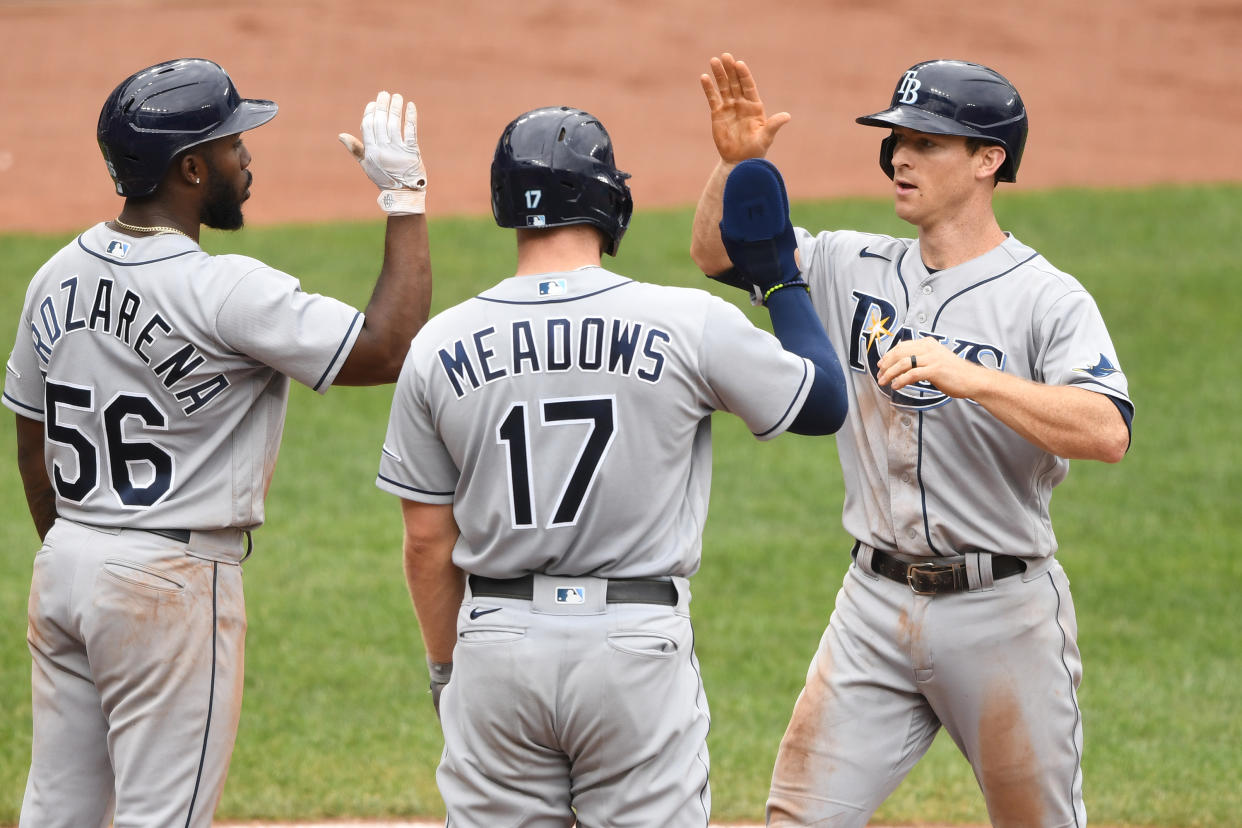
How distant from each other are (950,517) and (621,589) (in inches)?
41.5

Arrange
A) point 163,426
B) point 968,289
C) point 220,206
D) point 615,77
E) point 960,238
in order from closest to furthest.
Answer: point 163,426, point 220,206, point 968,289, point 960,238, point 615,77

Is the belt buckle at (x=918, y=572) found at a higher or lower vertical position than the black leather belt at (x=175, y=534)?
lower

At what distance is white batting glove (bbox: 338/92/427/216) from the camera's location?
3.83 metres

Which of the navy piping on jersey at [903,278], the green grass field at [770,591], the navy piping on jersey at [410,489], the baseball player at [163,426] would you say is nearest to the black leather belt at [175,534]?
the baseball player at [163,426]

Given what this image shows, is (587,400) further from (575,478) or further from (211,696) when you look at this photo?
(211,696)

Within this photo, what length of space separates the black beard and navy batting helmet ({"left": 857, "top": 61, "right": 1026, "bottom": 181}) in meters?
1.61

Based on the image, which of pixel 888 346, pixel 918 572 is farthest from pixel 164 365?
pixel 918 572

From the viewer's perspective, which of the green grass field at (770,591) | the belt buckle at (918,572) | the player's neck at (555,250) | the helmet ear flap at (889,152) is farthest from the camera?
the green grass field at (770,591)

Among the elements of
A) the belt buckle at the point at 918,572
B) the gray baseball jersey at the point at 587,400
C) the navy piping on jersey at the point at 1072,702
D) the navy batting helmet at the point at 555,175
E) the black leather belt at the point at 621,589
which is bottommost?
the navy piping on jersey at the point at 1072,702

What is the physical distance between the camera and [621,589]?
3.32 meters

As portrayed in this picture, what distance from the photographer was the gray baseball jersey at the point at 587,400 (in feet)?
10.7

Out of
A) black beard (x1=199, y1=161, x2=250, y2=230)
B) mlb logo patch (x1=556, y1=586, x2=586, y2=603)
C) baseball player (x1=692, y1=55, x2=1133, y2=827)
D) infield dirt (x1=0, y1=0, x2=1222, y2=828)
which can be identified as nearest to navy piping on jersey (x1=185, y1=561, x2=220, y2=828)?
black beard (x1=199, y1=161, x2=250, y2=230)

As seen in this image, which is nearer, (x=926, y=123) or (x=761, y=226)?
(x=761, y=226)

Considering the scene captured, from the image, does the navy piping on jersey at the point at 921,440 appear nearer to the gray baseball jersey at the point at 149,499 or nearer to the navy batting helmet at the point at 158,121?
the gray baseball jersey at the point at 149,499
